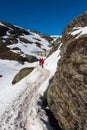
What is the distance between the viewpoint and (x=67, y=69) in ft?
63.2

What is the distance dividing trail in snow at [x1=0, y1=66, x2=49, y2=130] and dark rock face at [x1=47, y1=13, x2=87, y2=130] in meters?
2.76

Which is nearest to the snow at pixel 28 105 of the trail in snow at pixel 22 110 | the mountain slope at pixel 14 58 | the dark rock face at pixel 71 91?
the trail in snow at pixel 22 110

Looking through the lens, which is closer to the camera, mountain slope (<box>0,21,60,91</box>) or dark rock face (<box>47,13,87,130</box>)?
dark rock face (<box>47,13,87,130</box>)

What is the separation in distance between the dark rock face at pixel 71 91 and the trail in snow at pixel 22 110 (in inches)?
108

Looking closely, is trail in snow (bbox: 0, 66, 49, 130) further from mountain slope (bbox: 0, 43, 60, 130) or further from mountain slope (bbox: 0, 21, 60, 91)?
mountain slope (bbox: 0, 21, 60, 91)

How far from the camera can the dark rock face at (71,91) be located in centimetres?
1638

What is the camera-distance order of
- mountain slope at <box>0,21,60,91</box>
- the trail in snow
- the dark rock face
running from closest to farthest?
the dark rock face → the trail in snow → mountain slope at <box>0,21,60,91</box>

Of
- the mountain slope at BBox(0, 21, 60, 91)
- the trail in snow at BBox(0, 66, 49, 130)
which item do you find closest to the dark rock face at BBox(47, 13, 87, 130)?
the trail in snow at BBox(0, 66, 49, 130)

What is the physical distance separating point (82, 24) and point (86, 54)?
2975 cm

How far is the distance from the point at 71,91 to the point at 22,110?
722 cm

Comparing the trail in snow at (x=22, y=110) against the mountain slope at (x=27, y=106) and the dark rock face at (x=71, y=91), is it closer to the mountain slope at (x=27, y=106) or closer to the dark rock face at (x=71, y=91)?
the mountain slope at (x=27, y=106)

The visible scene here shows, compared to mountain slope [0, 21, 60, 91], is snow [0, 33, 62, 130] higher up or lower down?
lower down

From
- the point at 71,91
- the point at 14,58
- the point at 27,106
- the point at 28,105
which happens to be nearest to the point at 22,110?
the point at 27,106

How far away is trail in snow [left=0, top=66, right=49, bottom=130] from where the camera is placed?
67.6 ft
